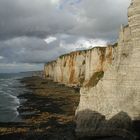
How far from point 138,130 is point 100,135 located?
3.39m

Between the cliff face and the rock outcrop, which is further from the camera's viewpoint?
the cliff face

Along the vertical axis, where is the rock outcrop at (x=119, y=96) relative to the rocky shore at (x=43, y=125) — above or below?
above

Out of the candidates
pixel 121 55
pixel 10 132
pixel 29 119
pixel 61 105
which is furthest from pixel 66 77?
pixel 121 55

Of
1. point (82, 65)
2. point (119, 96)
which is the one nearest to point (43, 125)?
point (119, 96)

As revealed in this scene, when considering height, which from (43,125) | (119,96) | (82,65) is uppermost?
(82,65)

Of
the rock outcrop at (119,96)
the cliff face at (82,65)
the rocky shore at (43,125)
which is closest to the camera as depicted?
the rock outcrop at (119,96)

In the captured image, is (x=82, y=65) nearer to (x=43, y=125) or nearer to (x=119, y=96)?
(x=43, y=125)

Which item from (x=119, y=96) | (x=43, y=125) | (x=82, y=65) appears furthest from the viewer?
(x=82, y=65)

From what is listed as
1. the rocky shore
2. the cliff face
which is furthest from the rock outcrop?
the cliff face

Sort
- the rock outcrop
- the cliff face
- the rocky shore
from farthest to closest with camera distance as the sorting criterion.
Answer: the cliff face → the rocky shore → the rock outcrop

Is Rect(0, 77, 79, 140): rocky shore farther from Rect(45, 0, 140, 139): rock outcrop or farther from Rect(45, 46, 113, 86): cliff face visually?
Rect(45, 46, 113, 86): cliff face

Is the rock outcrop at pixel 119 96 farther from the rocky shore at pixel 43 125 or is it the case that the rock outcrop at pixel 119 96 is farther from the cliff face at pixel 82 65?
the cliff face at pixel 82 65

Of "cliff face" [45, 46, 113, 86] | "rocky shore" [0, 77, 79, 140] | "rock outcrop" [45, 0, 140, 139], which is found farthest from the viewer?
"cliff face" [45, 46, 113, 86]

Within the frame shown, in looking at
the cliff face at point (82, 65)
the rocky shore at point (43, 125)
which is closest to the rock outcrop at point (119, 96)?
the rocky shore at point (43, 125)
